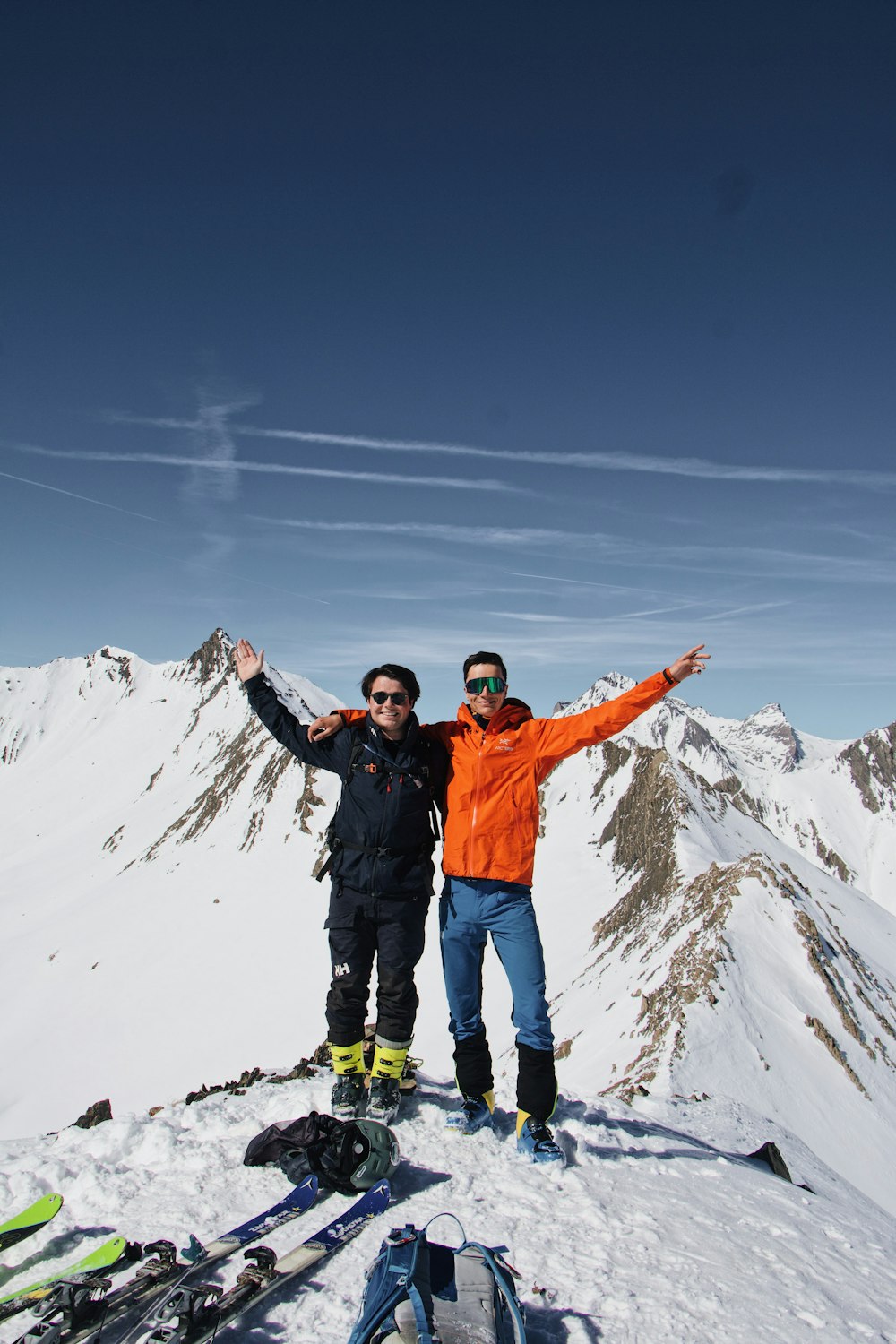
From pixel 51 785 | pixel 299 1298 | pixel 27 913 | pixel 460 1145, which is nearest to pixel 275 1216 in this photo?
pixel 299 1298

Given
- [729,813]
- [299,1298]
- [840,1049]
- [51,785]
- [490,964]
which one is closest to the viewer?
[299,1298]

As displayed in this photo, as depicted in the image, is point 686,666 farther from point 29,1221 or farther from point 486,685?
point 29,1221

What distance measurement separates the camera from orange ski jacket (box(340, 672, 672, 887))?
6199mm

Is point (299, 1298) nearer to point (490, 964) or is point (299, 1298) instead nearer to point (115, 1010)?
point (490, 964)

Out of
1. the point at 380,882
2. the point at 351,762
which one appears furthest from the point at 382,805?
the point at 380,882

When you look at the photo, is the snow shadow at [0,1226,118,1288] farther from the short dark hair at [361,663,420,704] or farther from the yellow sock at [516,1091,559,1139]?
the short dark hair at [361,663,420,704]

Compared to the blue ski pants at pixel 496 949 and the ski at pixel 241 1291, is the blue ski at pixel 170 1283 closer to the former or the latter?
the ski at pixel 241 1291

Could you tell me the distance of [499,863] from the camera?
20.2 feet

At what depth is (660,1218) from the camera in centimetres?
500

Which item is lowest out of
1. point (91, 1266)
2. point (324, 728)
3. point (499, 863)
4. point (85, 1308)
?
point (91, 1266)

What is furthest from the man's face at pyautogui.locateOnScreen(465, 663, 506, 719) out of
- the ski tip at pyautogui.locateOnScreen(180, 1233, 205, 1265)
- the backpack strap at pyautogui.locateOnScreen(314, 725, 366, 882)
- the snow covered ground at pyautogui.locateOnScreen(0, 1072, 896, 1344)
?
the ski tip at pyautogui.locateOnScreen(180, 1233, 205, 1265)

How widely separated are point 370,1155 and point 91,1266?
71.8 inches

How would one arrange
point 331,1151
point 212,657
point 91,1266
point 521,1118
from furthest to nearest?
point 212,657
point 521,1118
point 331,1151
point 91,1266

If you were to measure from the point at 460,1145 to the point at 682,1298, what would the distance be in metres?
2.20
